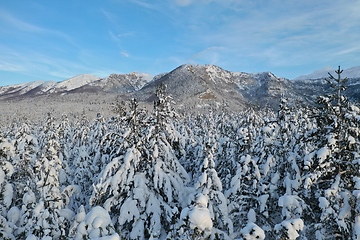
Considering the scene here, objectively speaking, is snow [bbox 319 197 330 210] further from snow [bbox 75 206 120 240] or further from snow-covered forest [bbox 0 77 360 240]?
snow [bbox 75 206 120 240]

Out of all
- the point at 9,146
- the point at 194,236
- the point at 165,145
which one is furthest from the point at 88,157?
the point at 194,236

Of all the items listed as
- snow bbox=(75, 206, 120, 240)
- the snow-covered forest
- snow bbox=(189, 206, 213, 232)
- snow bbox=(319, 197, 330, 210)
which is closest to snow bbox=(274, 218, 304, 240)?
the snow-covered forest

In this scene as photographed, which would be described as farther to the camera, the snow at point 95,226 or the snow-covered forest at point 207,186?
the snow-covered forest at point 207,186

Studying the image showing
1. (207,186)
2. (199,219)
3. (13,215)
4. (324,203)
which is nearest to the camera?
(199,219)

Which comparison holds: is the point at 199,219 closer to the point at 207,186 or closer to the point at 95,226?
the point at 95,226

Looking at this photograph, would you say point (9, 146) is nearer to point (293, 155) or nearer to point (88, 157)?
point (88, 157)

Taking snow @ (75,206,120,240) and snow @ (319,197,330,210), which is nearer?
snow @ (75,206,120,240)

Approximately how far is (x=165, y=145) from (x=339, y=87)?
577cm

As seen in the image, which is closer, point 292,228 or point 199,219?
point 199,219

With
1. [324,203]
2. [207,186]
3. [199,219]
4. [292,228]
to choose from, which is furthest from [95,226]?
[324,203]

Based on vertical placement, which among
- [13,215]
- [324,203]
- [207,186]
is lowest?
[13,215]

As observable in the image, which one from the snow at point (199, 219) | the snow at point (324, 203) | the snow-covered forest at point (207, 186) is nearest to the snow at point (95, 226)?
the snow-covered forest at point (207, 186)

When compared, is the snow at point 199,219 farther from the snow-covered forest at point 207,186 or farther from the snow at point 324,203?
the snow at point 324,203

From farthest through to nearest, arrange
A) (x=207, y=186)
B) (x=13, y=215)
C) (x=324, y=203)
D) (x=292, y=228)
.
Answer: (x=13, y=215), (x=207, y=186), (x=324, y=203), (x=292, y=228)
